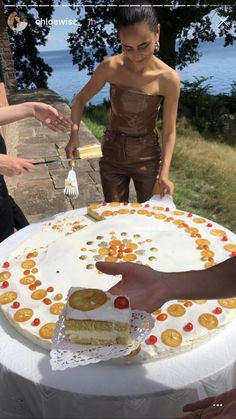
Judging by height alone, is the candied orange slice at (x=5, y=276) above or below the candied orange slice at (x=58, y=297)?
above

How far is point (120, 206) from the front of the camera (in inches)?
95.7

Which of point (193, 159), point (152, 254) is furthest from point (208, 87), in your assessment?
point (152, 254)

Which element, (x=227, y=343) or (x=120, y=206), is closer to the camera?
(x=227, y=343)

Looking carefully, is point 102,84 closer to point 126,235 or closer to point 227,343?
point 126,235

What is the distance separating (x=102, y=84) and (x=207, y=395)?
1.93m

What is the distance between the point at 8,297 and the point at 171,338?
2.38 ft

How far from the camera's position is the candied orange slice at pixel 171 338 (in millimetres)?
1394

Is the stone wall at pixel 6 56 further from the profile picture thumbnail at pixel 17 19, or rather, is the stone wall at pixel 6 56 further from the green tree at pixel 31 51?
the green tree at pixel 31 51

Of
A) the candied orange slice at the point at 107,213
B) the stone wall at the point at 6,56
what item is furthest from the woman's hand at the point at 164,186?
the stone wall at the point at 6,56

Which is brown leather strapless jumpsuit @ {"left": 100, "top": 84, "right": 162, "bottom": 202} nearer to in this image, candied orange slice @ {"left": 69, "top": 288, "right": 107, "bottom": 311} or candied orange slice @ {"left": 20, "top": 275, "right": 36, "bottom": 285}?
candied orange slice @ {"left": 20, "top": 275, "right": 36, "bottom": 285}

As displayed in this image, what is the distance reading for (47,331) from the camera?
1.45 metres

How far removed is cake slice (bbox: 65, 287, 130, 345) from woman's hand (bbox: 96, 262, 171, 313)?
44 mm

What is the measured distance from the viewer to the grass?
190 inches

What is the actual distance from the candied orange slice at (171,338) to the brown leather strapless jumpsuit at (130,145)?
1.41m
